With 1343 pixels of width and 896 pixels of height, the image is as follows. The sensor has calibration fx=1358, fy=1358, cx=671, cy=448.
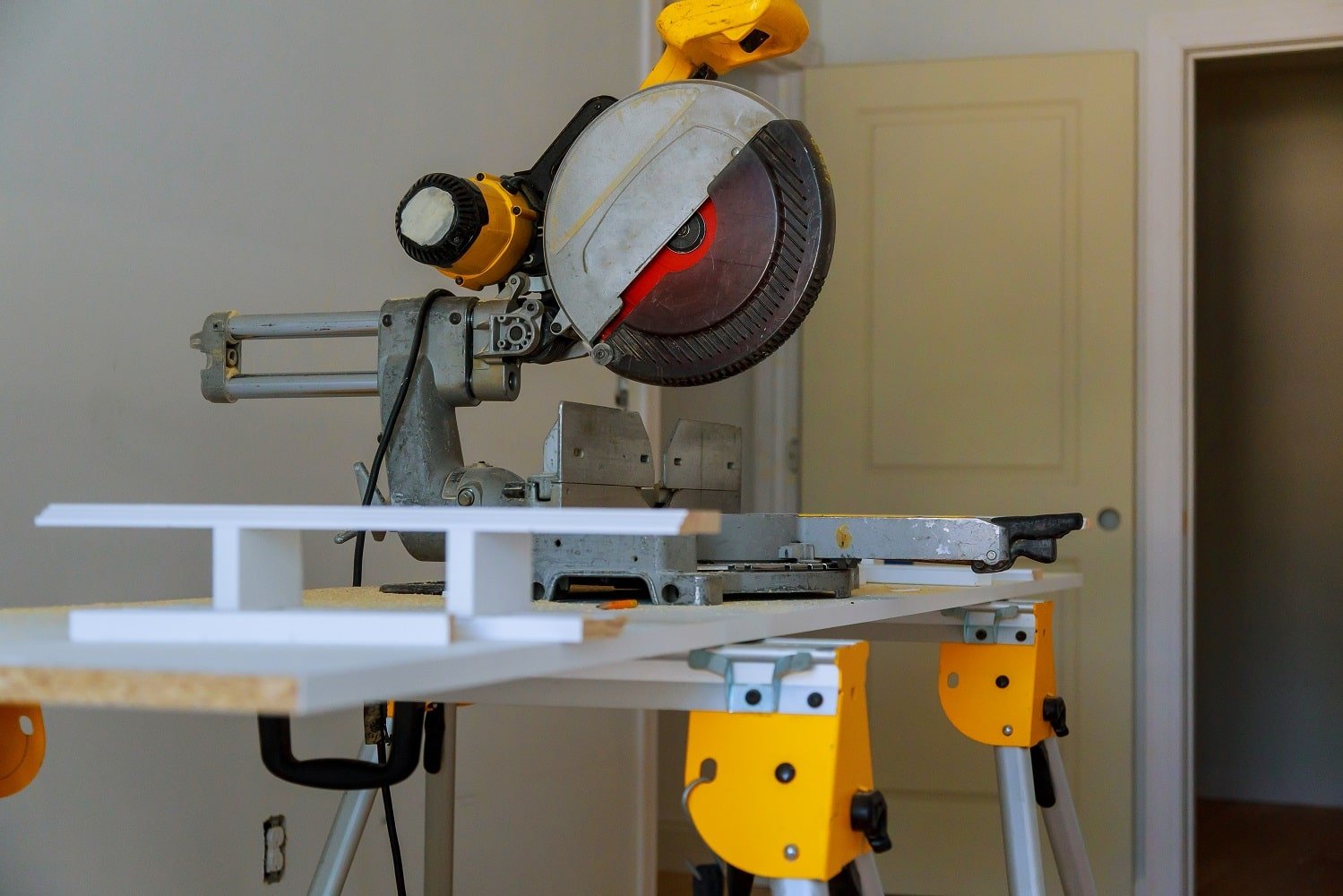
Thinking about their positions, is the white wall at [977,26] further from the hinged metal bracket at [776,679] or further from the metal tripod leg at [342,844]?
the hinged metal bracket at [776,679]

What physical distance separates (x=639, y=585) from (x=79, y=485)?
767mm

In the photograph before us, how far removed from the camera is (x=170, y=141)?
1737 mm

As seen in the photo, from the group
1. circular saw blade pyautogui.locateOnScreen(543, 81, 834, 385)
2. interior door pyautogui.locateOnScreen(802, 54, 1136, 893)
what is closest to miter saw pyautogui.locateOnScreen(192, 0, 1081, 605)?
circular saw blade pyautogui.locateOnScreen(543, 81, 834, 385)

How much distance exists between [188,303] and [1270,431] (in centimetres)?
380

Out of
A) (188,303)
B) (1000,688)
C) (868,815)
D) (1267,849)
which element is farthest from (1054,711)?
(1267,849)

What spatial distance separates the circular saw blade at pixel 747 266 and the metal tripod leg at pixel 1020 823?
1.81ft

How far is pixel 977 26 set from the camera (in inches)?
136

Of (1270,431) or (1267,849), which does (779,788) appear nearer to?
(1267,849)

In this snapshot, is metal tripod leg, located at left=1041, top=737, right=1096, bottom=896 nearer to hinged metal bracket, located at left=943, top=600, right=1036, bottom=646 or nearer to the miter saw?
hinged metal bracket, located at left=943, top=600, right=1036, bottom=646

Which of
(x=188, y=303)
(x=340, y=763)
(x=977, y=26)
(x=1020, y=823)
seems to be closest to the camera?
(x=340, y=763)

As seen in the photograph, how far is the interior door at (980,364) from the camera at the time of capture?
3.19 meters

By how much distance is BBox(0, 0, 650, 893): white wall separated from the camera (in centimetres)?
154

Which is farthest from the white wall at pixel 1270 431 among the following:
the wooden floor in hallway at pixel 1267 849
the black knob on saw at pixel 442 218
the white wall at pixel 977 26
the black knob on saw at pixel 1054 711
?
the black knob on saw at pixel 442 218

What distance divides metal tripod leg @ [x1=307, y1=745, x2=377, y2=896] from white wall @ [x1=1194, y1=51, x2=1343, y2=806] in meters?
3.71
